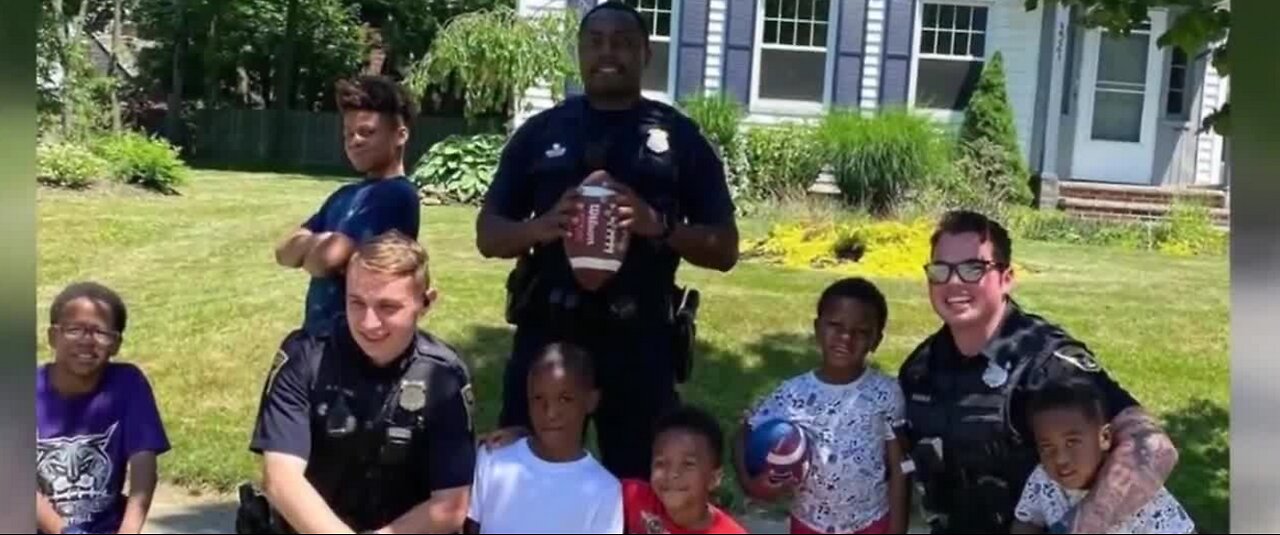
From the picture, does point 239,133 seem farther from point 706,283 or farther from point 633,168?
point 633,168

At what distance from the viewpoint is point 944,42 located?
1772 centimetres

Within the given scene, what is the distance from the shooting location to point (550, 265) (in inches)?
147

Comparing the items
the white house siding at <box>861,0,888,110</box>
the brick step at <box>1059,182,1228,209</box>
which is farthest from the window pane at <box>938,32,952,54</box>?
the brick step at <box>1059,182,1228,209</box>

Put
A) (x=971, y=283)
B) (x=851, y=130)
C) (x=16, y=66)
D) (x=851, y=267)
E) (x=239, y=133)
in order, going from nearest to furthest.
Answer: (x=16, y=66), (x=971, y=283), (x=851, y=267), (x=851, y=130), (x=239, y=133)

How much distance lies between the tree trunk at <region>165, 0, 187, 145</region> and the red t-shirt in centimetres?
2126

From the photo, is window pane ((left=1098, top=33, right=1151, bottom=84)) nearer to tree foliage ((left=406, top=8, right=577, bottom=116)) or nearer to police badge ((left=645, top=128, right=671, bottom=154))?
tree foliage ((left=406, top=8, right=577, bottom=116))

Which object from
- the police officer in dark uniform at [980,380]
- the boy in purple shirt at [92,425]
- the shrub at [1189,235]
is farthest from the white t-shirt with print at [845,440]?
the shrub at [1189,235]

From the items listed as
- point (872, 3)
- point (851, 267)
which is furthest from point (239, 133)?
point (851, 267)

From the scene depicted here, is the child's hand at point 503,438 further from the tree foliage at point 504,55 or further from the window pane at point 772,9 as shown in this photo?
the window pane at point 772,9

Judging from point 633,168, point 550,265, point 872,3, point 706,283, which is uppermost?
point 872,3

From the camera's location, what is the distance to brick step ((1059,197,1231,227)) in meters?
15.9

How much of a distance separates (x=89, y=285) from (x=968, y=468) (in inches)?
82.4

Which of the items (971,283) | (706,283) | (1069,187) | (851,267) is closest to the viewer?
(971,283)

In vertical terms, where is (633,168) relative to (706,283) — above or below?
above
